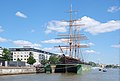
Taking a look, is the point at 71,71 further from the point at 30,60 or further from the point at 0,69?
the point at 30,60

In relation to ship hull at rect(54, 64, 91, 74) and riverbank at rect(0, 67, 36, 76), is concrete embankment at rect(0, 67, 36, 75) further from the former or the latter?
ship hull at rect(54, 64, 91, 74)

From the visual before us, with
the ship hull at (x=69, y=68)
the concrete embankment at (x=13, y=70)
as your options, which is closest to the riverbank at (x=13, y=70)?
the concrete embankment at (x=13, y=70)

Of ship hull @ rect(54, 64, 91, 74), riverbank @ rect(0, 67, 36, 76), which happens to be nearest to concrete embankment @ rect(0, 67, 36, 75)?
riverbank @ rect(0, 67, 36, 76)

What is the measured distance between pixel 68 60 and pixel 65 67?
22.6 feet

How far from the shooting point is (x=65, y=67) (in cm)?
10262

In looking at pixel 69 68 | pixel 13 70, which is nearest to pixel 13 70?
pixel 13 70

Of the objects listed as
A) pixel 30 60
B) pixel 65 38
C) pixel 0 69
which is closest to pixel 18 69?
pixel 0 69

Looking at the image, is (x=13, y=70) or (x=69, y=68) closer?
(x=13, y=70)

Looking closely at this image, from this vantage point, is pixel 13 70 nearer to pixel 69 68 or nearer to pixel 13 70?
pixel 13 70

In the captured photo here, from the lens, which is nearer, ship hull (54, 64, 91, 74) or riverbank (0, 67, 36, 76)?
riverbank (0, 67, 36, 76)

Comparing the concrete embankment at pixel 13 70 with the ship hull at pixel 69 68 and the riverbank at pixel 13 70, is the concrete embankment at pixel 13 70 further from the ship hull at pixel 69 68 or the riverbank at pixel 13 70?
the ship hull at pixel 69 68

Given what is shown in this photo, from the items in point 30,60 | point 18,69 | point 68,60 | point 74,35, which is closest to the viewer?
point 18,69

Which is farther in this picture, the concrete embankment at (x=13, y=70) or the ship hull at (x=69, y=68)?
the ship hull at (x=69, y=68)

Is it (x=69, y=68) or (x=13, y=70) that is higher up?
(x=69, y=68)
